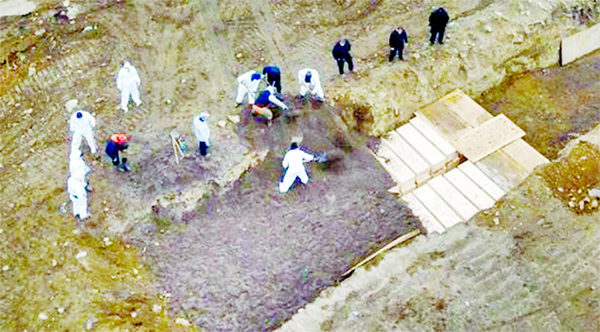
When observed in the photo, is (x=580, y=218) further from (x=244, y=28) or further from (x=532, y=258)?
(x=244, y=28)

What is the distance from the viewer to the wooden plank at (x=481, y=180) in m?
16.0

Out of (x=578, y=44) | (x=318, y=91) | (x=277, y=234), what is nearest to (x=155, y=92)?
(x=318, y=91)

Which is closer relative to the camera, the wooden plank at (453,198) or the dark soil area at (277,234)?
the dark soil area at (277,234)

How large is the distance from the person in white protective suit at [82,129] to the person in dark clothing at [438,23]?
8.26 m

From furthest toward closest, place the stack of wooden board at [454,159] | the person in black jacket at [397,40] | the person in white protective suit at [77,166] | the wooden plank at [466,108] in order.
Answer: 1. the wooden plank at [466,108]
2. the person in black jacket at [397,40]
3. the stack of wooden board at [454,159]
4. the person in white protective suit at [77,166]

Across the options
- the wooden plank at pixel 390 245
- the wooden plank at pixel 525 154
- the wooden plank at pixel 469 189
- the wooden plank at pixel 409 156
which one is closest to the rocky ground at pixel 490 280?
the wooden plank at pixel 390 245

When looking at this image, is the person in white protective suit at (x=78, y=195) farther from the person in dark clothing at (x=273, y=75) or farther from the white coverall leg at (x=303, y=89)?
the white coverall leg at (x=303, y=89)

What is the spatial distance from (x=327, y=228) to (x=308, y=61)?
16.3 ft

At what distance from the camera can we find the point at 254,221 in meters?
15.4

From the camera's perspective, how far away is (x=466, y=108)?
18.0 m

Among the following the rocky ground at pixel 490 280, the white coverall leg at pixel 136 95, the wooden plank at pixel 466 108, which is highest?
the white coverall leg at pixel 136 95

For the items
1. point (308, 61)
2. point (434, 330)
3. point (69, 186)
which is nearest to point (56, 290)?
point (69, 186)

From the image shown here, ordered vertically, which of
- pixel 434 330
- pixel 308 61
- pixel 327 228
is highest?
pixel 308 61

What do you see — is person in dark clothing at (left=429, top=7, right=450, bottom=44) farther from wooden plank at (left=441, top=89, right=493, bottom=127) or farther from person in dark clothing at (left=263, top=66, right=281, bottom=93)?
person in dark clothing at (left=263, top=66, right=281, bottom=93)
